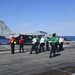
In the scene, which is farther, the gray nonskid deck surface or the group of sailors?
the group of sailors

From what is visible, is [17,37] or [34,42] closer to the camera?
[34,42]

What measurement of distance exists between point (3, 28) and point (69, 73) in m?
48.5

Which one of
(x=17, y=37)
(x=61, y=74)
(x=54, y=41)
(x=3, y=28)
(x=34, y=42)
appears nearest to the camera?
(x=61, y=74)

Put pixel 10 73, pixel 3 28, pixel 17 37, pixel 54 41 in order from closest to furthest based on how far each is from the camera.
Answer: pixel 10 73, pixel 54 41, pixel 17 37, pixel 3 28

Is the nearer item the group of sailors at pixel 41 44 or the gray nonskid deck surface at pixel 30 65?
the gray nonskid deck surface at pixel 30 65

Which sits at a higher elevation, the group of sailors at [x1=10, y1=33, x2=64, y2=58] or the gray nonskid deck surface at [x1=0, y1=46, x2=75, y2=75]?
the group of sailors at [x1=10, y1=33, x2=64, y2=58]

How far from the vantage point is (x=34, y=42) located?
22.5 meters

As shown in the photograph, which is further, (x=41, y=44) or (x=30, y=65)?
(x=41, y=44)

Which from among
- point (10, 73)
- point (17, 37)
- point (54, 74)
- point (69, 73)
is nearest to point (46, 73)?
point (54, 74)

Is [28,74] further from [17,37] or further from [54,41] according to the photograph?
[17,37]

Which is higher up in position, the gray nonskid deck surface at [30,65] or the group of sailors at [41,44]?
the group of sailors at [41,44]

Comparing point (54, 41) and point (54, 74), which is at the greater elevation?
point (54, 41)

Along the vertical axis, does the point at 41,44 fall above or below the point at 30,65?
above

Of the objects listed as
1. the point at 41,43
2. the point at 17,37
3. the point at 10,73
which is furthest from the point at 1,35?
the point at 10,73
